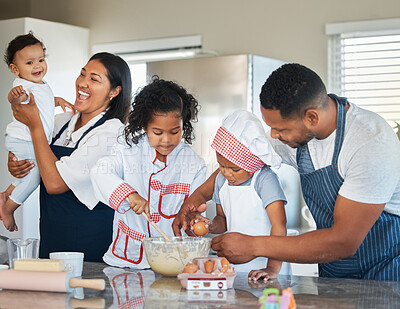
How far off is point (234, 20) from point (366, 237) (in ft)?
8.02

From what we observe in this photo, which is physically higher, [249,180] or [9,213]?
[249,180]

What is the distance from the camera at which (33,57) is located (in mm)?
2508

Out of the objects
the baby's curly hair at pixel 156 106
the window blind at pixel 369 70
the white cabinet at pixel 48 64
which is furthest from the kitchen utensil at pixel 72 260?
the window blind at pixel 369 70

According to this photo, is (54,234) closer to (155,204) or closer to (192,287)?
(155,204)

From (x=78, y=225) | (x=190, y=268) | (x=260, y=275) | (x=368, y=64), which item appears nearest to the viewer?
(x=190, y=268)

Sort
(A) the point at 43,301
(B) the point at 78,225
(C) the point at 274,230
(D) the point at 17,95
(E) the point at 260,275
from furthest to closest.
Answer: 1. (D) the point at 17,95
2. (B) the point at 78,225
3. (C) the point at 274,230
4. (E) the point at 260,275
5. (A) the point at 43,301

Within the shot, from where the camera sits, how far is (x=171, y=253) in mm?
1657

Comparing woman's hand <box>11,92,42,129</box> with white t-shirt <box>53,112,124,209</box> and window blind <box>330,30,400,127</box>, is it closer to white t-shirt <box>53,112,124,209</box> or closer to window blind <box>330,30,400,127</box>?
white t-shirt <box>53,112,124,209</box>

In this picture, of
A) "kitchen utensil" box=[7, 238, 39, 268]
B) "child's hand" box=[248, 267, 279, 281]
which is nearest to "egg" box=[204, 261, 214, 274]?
"child's hand" box=[248, 267, 279, 281]

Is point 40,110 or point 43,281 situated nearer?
point 43,281

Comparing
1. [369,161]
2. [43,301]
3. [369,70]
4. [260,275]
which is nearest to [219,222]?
[260,275]

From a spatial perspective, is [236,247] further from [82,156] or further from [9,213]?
[9,213]

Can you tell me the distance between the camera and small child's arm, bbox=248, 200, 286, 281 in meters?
1.67

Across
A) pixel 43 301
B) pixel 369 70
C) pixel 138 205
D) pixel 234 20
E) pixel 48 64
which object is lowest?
pixel 43 301
